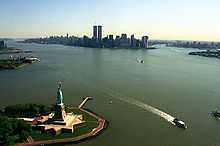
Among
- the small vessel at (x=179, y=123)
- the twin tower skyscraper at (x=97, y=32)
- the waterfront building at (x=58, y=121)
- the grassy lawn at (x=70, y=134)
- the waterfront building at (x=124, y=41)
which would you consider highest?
the twin tower skyscraper at (x=97, y=32)

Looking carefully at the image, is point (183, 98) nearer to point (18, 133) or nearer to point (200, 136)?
point (200, 136)

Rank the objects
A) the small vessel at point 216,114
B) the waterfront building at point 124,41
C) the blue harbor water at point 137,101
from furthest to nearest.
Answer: the waterfront building at point 124,41 → the small vessel at point 216,114 → the blue harbor water at point 137,101

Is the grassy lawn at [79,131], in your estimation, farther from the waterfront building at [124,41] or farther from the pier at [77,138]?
the waterfront building at [124,41]

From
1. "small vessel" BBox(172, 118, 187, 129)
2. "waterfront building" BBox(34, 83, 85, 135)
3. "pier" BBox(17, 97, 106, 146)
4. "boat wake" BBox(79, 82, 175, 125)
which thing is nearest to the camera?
"pier" BBox(17, 97, 106, 146)

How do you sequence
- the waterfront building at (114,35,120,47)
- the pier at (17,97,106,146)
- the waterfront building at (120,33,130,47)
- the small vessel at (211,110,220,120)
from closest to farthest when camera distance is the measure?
the pier at (17,97,106,146) → the small vessel at (211,110,220,120) → the waterfront building at (114,35,120,47) → the waterfront building at (120,33,130,47)

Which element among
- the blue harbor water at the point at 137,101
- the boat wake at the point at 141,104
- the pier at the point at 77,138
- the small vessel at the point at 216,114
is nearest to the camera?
the pier at the point at 77,138

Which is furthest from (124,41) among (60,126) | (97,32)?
(60,126)

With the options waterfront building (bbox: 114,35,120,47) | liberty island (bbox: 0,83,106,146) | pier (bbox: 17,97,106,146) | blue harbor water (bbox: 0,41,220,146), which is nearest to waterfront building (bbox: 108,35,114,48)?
waterfront building (bbox: 114,35,120,47)

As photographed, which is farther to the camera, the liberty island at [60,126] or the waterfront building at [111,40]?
the waterfront building at [111,40]

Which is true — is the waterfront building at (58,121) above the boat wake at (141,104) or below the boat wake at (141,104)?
above

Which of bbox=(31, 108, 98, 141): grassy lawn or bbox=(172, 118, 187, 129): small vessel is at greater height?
bbox=(31, 108, 98, 141): grassy lawn

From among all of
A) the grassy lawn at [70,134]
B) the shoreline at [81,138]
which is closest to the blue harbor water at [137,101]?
the shoreline at [81,138]

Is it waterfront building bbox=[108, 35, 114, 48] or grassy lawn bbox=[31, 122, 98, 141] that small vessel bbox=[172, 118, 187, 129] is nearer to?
grassy lawn bbox=[31, 122, 98, 141]
